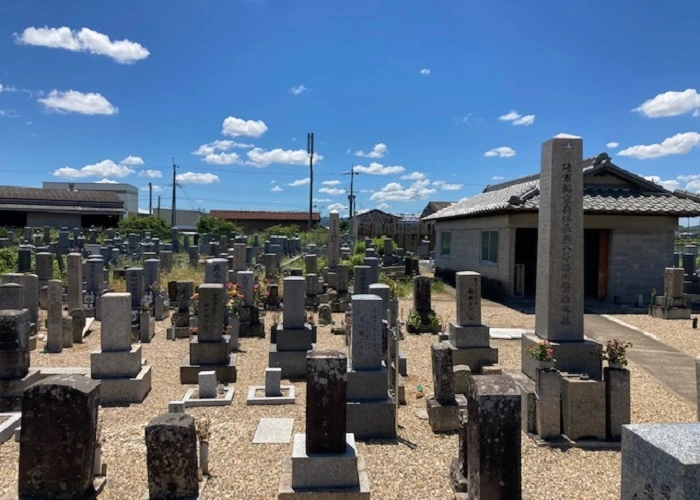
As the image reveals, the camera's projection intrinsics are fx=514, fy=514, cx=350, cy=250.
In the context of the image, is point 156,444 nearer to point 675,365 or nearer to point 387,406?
point 387,406

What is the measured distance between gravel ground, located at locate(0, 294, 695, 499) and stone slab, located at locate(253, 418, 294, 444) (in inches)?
3.8

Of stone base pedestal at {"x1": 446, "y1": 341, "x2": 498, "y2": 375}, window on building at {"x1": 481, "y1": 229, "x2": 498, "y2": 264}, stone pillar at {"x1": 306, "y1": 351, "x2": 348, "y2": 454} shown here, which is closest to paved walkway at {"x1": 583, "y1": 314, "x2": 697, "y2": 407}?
stone base pedestal at {"x1": 446, "y1": 341, "x2": 498, "y2": 375}

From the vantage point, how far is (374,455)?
5.80 m

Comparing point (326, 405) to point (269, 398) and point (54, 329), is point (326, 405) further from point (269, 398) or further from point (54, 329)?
point (54, 329)

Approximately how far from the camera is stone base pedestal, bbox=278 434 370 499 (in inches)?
178

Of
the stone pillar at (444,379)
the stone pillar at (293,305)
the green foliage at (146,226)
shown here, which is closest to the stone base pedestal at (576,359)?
the stone pillar at (444,379)

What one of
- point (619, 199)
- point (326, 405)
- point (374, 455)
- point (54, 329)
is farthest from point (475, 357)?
point (619, 199)

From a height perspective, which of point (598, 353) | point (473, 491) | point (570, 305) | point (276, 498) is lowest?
point (276, 498)

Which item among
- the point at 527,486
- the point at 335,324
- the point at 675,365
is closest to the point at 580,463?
the point at 527,486

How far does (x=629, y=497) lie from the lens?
8.34ft

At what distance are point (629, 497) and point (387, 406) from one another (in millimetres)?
4061

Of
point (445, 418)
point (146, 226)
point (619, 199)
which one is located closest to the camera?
point (445, 418)

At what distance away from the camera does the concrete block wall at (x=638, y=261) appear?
1678 cm

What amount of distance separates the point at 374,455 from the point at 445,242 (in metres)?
20.1
